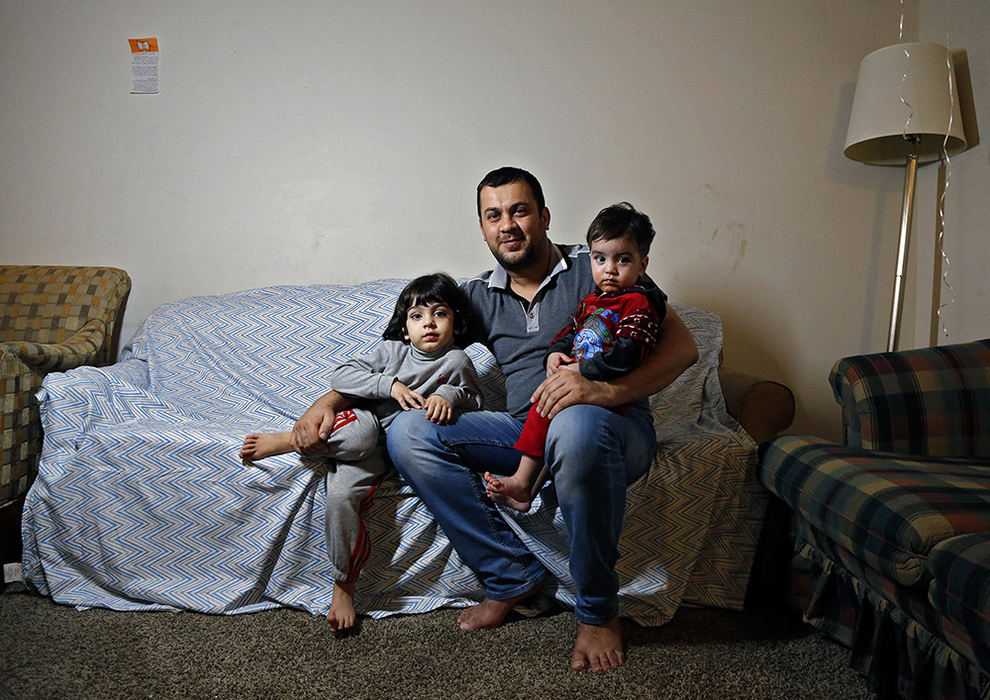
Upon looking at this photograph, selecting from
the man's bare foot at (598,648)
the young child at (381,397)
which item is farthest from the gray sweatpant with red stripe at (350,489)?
the man's bare foot at (598,648)

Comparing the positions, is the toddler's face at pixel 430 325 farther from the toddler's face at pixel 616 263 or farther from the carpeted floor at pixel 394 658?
the carpeted floor at pixel 394 658

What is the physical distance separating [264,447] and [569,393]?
2.30 ft

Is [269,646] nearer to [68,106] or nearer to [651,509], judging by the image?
[651,509]

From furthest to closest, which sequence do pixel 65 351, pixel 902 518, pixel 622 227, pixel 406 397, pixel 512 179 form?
pixel 65 351, pixel 512 179, pixel 406 397, pixel 622 227, pixel 902 518

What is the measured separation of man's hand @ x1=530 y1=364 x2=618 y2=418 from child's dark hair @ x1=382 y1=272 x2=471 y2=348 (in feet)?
1.18

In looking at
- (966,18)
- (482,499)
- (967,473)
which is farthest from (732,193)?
(482,499)

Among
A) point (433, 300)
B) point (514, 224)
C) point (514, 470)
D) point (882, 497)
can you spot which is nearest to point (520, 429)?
point (514, 470)

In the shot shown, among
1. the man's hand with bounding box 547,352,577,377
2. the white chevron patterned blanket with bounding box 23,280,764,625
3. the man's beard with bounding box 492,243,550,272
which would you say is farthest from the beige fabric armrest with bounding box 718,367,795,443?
the man's beard with bounding box 492,243,550,272

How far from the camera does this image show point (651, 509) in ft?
5.15

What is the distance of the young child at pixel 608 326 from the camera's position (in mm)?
1452

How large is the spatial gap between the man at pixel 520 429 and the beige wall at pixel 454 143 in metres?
0.70

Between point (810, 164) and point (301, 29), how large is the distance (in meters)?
1.78

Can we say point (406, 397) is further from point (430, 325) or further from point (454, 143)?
point (454, 143)

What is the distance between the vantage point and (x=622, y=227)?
1479mm
